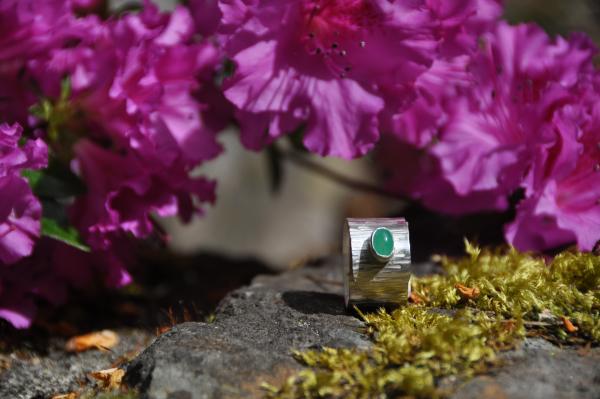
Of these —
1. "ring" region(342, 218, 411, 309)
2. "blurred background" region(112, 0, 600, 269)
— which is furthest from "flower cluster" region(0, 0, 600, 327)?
"blurred background" region(112, 0, 600, 269)

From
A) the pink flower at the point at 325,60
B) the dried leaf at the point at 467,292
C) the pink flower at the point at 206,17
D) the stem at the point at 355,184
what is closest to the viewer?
the dried leaf at the point at 467,292

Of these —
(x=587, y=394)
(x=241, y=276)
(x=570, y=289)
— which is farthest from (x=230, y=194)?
(x=587, y=394)

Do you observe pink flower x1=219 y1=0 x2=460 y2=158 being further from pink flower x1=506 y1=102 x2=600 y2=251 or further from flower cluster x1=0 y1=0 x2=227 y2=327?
pink flower x1=506 y1=102 x2=600 y2=251

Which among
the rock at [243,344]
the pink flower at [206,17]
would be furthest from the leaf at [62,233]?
the pink flower at [206,17]

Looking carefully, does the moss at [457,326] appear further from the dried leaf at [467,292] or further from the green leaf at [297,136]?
the green leaf at [297,136]

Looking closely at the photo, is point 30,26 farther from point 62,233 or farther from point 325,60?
point 325,60

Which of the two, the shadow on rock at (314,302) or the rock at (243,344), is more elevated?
the rock at (243,344)
